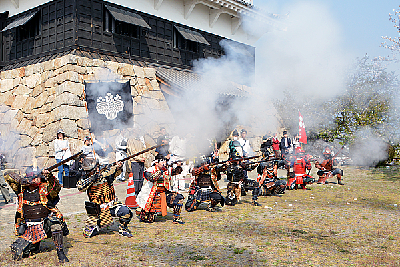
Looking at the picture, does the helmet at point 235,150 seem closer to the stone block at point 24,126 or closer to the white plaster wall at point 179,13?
the white plaster wall at point 179,13

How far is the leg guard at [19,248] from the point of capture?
14.8ft

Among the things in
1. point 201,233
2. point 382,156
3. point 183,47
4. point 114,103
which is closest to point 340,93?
point 382,156

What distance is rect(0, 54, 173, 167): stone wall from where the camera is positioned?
12.8 metres

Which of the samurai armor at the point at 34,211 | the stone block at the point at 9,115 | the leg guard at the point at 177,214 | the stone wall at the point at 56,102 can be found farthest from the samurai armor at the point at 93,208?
the stone block at the point at 9,115

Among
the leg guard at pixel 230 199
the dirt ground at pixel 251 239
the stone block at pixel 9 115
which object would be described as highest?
the stone block at pixel 9 115

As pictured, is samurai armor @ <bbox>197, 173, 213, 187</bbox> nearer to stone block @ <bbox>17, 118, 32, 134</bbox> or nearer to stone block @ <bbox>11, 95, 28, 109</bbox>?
stone block @ <bbox>17, 118, 32, 134</bbox>

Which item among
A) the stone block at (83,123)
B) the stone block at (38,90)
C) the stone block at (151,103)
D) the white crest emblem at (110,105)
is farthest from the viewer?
the stone block at (151,103)

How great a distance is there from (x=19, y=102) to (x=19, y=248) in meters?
11.8

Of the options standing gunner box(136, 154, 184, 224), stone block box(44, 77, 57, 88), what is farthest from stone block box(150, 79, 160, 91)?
standing gunner box(136, 154, 184, 224)

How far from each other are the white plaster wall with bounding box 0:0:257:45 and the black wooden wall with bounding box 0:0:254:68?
0.92 ft

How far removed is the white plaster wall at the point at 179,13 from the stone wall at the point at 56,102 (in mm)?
2763

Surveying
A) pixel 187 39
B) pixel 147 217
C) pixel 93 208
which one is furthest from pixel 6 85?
pixel 93 208

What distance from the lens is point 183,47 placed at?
1722cm

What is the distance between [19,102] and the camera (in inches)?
578
